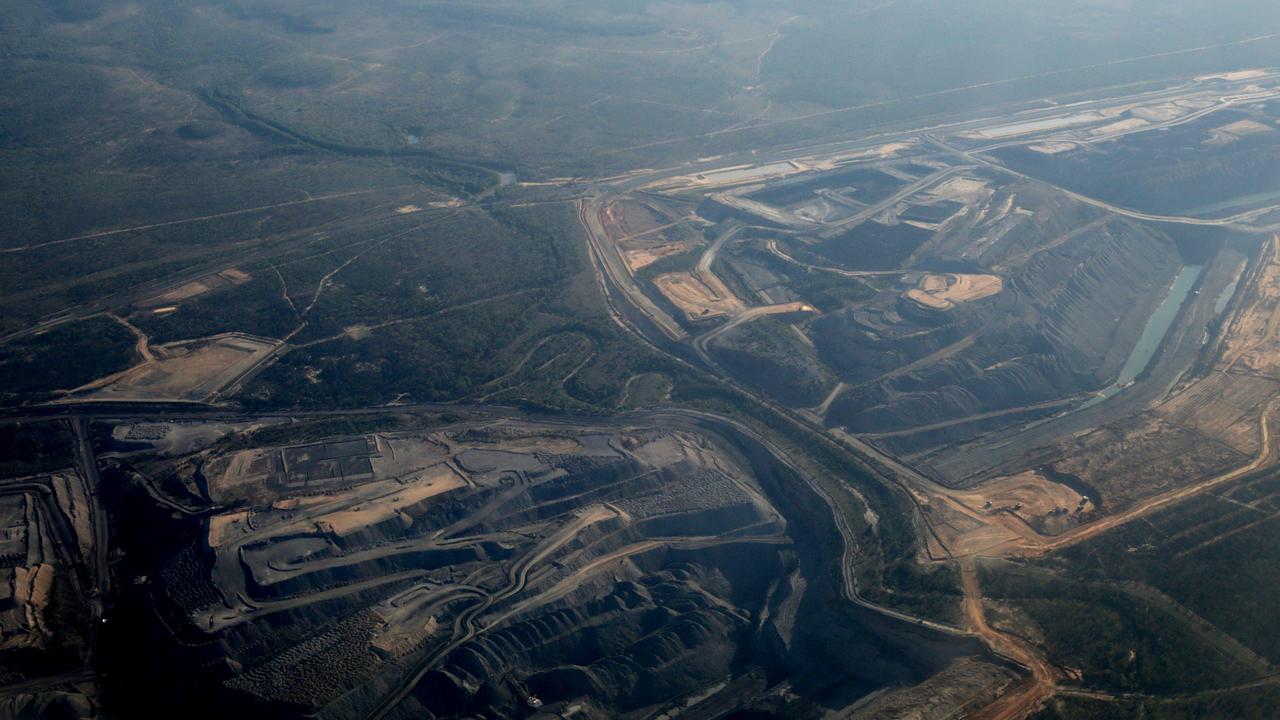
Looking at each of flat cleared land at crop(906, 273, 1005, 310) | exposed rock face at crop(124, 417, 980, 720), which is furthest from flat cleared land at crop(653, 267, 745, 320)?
exposed rock face at crop(124, 417, 980, 720)

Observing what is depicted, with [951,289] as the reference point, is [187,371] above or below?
below

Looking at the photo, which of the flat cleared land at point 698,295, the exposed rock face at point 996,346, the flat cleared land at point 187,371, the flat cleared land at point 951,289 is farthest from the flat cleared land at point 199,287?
the flat cleared land at point 951,289

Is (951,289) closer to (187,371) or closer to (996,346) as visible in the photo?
(996,346)

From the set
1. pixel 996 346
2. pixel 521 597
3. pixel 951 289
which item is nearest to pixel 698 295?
pixel 951 289

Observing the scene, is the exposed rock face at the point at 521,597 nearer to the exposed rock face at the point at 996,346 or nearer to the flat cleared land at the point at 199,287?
the exposed rock face at the point at 996,346

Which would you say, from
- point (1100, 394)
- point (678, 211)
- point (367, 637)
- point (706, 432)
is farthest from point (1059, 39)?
point (367, 637)

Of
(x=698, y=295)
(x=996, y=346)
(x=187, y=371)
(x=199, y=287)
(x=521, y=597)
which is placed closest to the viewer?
(x=521, y=597)

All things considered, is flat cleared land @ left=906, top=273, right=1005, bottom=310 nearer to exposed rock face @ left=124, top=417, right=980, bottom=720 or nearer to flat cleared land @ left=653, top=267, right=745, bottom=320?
flat cleared land @ left=653, top=267, right=745, bottom=320
